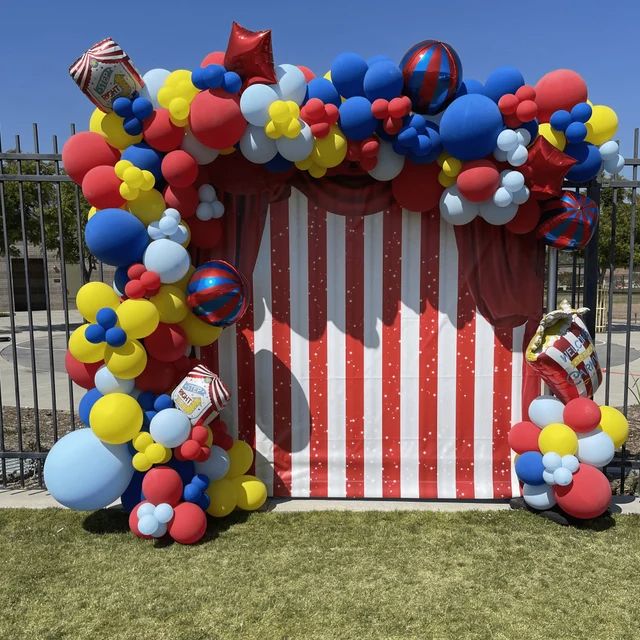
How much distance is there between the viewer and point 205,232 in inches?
152

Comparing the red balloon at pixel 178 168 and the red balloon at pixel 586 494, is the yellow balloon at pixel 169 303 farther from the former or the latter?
the red balloon at pixel 586 494

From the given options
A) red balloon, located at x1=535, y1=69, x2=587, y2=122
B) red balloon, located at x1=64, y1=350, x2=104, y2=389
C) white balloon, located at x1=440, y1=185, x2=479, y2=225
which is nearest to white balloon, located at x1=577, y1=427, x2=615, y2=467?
white balloon, located at x1=440, y1=185, x2=479, y2=225

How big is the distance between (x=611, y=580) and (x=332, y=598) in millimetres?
1530

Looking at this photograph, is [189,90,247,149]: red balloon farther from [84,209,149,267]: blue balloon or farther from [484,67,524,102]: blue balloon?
[484,67,524,102]: blue balloon

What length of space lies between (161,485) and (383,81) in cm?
275

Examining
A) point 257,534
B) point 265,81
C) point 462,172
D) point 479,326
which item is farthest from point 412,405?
point 265,81

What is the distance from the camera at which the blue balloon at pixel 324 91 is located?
346 centimetres

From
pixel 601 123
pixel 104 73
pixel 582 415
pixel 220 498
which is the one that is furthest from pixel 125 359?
pixel 601 123

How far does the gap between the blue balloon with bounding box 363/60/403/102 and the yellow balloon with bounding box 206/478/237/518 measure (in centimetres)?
267

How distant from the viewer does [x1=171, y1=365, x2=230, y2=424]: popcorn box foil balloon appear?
3498 millimetres

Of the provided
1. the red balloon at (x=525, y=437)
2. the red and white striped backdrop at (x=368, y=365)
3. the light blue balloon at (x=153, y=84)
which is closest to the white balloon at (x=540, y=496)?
the red balloon at (x=525, y=437)

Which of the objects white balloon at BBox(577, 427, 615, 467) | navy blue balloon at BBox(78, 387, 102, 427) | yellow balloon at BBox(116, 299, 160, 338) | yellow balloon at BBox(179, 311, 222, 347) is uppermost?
yellow balloon at BBox(116, 299, 160, 338)

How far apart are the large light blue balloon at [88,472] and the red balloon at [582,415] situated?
280 centimetres

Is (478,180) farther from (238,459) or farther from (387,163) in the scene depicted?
(238,459)
